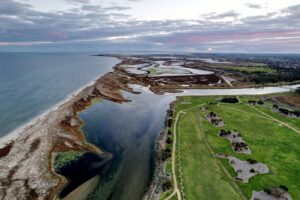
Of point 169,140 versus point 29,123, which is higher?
point 169,140

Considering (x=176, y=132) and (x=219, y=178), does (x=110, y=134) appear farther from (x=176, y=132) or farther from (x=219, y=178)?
(x=219, y=178)

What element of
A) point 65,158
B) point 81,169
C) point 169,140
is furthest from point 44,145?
point 169,140

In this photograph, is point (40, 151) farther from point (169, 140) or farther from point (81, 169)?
point (169, 140)

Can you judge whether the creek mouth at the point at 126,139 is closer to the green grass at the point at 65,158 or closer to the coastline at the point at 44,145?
the coastline at the point at 44,145

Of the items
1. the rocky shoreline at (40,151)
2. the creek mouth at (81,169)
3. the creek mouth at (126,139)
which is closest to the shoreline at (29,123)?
the rocky shoreline at (40,151)

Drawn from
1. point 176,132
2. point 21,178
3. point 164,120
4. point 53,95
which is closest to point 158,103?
point 164,120

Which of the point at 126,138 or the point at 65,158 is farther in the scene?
the point at 126,138

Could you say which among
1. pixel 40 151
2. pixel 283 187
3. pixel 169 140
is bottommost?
pixel 40 151
